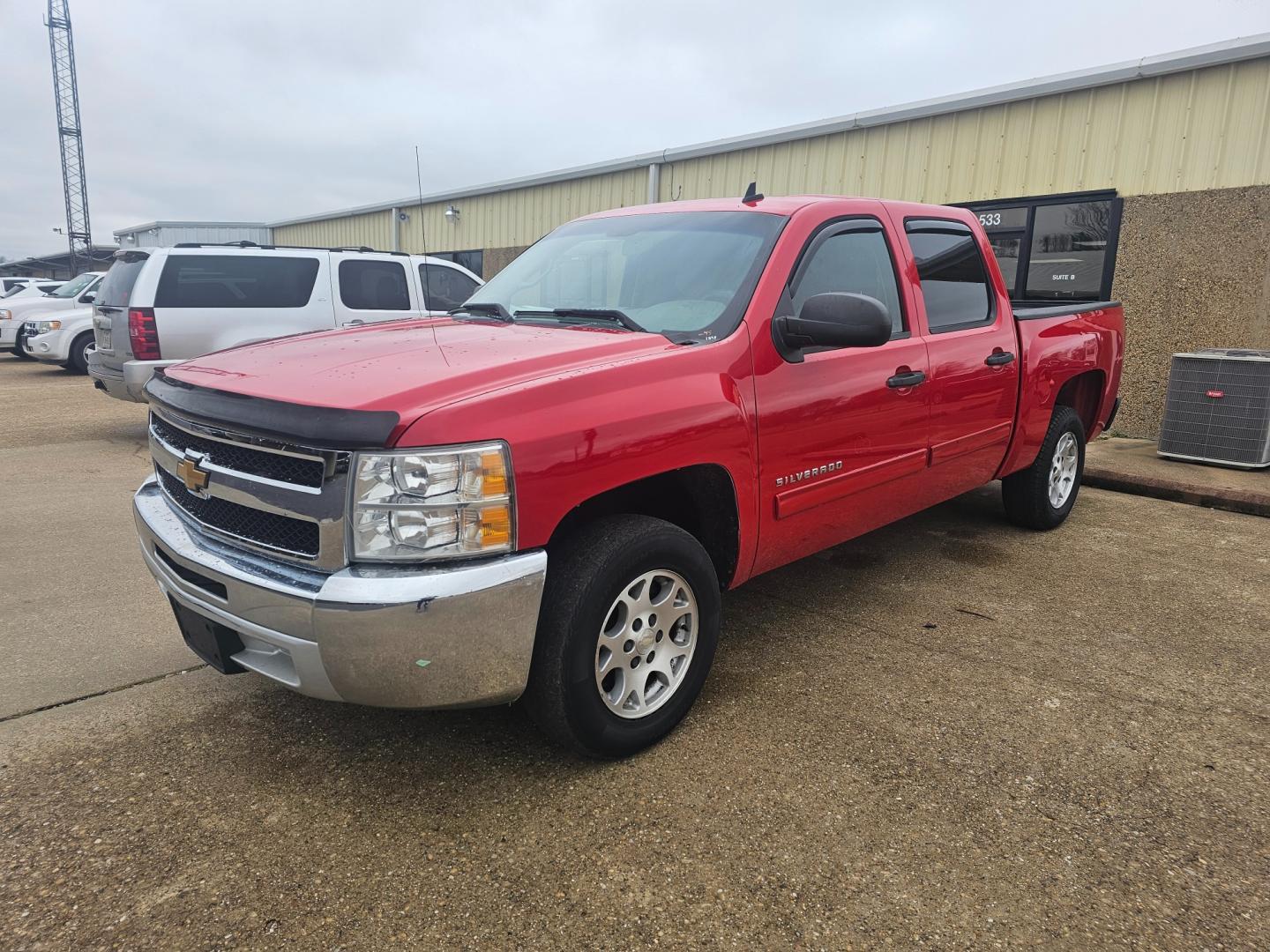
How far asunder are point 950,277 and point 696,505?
2129mm

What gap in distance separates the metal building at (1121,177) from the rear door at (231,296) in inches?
243

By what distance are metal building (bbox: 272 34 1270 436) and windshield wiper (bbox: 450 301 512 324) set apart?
719cm

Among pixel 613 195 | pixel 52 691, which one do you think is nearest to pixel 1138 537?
pixel 52 691

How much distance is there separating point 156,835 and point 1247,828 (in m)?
3.02

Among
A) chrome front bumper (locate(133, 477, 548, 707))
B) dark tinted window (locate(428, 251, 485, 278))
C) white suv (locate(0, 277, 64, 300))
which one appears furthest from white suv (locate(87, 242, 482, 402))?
white suv (locate(0, 277, 64, 300))

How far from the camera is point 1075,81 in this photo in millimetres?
8062

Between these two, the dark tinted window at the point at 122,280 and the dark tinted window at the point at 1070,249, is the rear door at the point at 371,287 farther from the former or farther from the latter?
the dark tinted window at the point at 1070,249

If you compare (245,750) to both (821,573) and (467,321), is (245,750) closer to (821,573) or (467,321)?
(467,321)

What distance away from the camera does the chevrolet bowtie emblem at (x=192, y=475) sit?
2.47 m

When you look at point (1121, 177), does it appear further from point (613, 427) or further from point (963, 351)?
point (613, 427)

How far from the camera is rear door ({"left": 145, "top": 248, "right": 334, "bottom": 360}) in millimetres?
7641

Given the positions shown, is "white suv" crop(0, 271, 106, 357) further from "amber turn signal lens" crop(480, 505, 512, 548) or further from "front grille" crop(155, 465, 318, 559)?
"amber turn signal lens" crop(480, 505, 512, 548)

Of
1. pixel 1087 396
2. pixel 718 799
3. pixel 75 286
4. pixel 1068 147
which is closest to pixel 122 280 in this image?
pixel 718 799

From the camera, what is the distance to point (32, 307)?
1667cm
